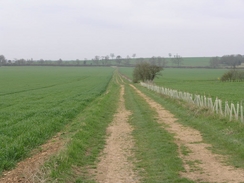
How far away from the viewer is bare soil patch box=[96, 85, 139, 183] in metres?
8.38

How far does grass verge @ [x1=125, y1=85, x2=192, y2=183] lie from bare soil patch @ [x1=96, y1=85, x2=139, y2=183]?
29 centimetres

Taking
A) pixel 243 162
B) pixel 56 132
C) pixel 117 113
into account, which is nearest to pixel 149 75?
pixel 117 113

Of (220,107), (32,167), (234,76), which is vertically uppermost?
(220,107)

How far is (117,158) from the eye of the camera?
1041cm

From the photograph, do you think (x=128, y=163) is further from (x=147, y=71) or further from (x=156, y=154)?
(x=147, y=71)

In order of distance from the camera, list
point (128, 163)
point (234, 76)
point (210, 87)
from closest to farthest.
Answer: point (128, 163) → point (210, 87) → point (234, 76)

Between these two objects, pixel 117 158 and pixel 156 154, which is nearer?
pixel 117 158

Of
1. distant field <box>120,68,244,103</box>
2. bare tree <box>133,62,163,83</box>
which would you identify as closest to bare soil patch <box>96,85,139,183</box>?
distant field <box>120,68,244,103</box>

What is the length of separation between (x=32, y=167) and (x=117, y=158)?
279 centimetres

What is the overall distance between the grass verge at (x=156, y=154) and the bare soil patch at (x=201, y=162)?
0.29 meters

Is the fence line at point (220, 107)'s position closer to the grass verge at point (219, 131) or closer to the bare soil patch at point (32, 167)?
the grass verge at point (219, 131)

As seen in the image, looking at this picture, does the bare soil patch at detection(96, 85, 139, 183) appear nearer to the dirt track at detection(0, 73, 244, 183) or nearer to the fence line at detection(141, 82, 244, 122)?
the dirt track at detection(0, 73, 244, 183)

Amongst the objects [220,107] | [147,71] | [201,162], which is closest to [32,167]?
Answer: [201,162]

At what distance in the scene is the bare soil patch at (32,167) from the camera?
26.5 feet
